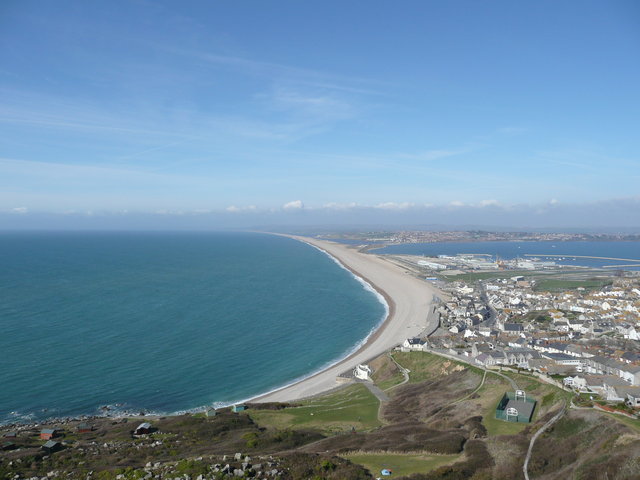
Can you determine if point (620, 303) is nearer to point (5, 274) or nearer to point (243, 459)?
point (243, 459)

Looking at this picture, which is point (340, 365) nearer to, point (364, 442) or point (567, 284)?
point (364, 442)

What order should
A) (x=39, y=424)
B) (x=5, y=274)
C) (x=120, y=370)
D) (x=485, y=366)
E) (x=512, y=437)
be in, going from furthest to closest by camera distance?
(x=5, y=274)
(x=120, y=370)
(x=485, y=366)
(x=39, y=424)
(x=512, y=437)

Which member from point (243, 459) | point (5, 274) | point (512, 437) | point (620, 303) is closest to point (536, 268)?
point (620, 303)

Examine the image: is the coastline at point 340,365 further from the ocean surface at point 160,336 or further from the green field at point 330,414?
the green field at point 330,414

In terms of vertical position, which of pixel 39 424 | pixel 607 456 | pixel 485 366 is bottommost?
pixel 39 424

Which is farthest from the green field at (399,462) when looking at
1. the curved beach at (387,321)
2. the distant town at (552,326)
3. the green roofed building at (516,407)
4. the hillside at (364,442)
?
the curved beach at (387,321)

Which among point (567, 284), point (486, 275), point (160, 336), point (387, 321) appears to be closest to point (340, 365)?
point (387, 321)
